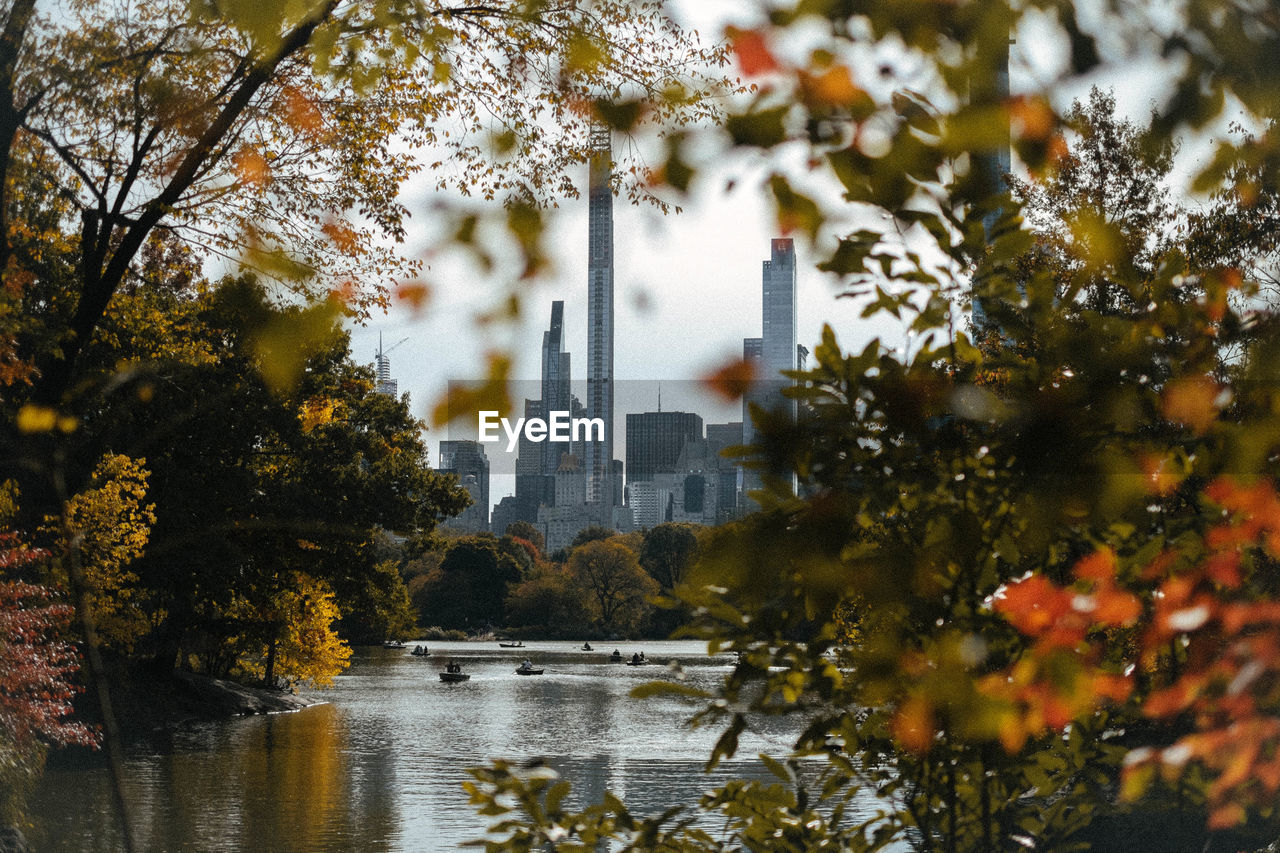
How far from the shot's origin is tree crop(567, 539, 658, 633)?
87.0m

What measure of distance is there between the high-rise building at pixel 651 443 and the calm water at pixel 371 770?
11815 centimetres

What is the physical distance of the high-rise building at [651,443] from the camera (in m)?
161

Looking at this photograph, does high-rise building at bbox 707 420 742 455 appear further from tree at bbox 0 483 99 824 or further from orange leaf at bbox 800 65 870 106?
tree at bbox 0 483 99 824

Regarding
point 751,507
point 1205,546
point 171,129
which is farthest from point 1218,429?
point 171,129

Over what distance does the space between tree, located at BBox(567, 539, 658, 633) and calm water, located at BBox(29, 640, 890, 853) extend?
156 ft

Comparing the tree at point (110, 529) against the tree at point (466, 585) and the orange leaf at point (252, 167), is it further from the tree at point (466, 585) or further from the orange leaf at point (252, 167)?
the tree at point (466, 585)

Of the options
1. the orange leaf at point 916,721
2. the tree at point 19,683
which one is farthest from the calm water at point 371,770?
the orange leaf at point 916,721

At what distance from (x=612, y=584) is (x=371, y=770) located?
68747 mm

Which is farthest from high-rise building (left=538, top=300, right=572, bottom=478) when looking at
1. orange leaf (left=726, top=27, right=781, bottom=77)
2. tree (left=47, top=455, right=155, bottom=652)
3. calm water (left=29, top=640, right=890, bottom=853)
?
orange leaf (left=726, top=27, right=781, bottom=77)

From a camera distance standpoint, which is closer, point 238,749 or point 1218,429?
point 1218,429

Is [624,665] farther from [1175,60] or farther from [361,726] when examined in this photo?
[1175,60]

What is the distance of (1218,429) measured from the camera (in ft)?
6.82

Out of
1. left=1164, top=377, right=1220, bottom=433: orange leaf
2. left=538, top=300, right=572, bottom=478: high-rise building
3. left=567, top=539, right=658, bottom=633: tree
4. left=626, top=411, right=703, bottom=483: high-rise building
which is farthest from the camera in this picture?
left=626, top=411, right=703, bottom=483: high-rise building

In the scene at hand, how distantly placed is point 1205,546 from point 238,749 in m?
23.9
